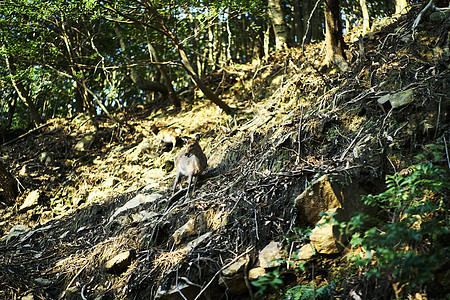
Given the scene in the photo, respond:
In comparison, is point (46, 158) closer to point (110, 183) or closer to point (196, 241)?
point (110, 183)

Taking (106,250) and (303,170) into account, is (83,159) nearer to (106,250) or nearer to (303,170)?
(106,250)

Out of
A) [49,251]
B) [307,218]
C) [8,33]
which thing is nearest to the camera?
[307,218]

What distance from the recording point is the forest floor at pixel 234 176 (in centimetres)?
430

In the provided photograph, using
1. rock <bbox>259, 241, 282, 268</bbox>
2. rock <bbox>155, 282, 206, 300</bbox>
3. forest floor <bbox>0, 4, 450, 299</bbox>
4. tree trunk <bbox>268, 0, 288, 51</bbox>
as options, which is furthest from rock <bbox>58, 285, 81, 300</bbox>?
tree trunk <bbox>268, 0, 288, 51</bbox>

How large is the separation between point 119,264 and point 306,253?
2.77 meters

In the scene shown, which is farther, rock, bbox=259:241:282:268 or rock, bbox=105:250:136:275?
rock, bbox=105:250:136:275

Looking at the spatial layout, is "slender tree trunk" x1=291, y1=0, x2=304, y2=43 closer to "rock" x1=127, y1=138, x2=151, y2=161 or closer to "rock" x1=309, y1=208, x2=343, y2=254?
"rock" x1=127, y1=138, x2=151, y2=161

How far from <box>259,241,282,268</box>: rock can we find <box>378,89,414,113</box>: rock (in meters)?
2.56

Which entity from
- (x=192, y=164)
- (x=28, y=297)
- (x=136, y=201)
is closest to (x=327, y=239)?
(x=192, y=164)

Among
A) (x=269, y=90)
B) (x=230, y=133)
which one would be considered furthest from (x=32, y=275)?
(x=269, y=90)

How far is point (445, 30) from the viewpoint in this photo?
211 inches

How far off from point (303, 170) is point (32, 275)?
4.71m

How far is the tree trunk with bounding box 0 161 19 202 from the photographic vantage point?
873 cm

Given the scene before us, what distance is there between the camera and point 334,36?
6770mm
